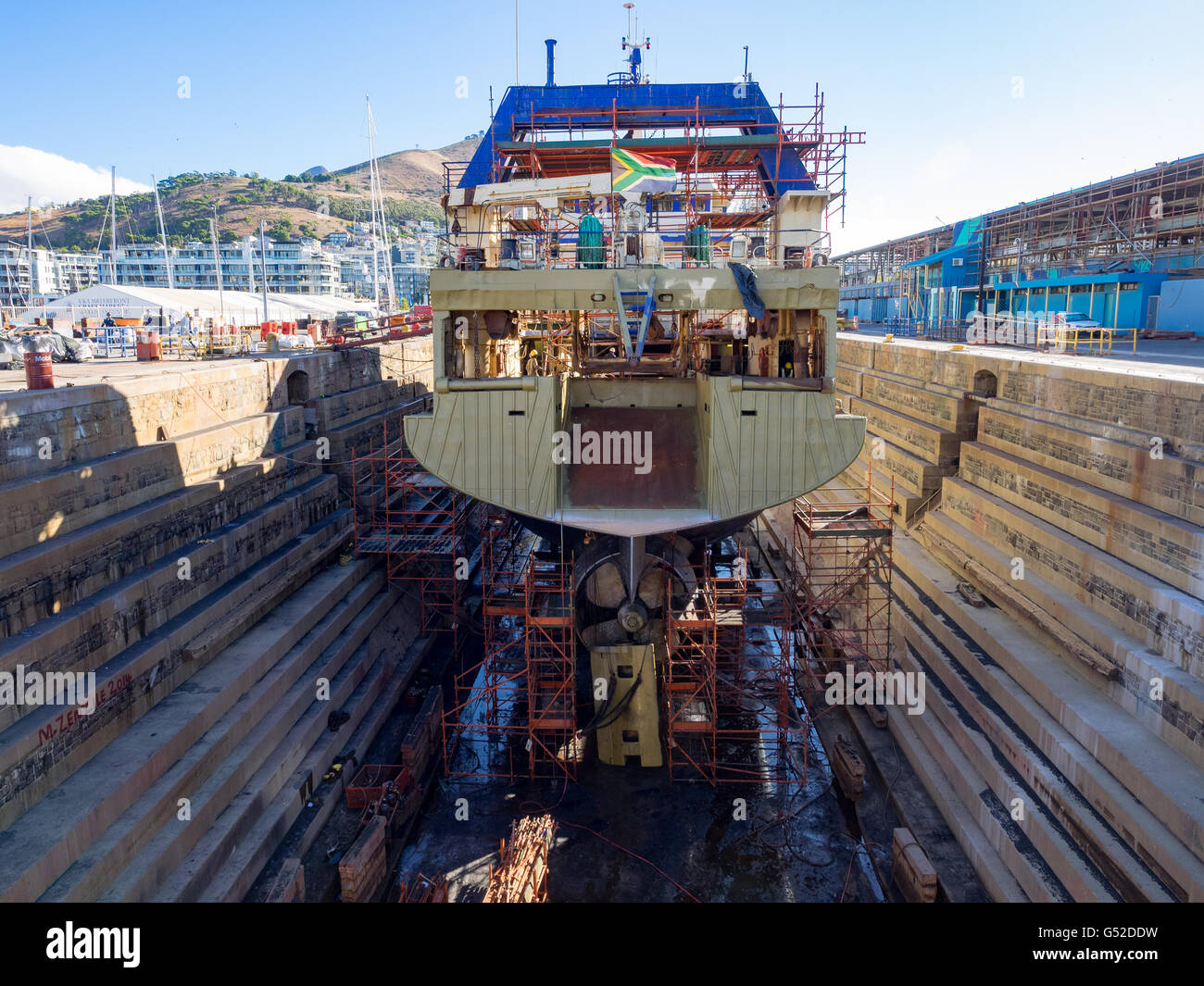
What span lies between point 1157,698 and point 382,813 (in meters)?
9.38

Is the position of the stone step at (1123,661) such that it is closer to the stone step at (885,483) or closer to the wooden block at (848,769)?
the wooden block at (848,769)

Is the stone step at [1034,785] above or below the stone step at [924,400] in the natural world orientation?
below

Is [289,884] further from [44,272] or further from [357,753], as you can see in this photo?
[44,272]

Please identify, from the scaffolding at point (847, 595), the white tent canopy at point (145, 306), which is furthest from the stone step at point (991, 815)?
the white tent canopy at point (145, 306)

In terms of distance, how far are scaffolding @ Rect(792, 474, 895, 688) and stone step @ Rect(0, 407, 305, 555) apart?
1007cm

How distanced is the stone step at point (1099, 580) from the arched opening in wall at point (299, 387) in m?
14.3

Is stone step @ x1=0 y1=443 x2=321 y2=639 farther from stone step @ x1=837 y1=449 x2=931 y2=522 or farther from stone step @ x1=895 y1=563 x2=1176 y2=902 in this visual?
stone step @ x1=895 y1=563 x2=1176 y2=902

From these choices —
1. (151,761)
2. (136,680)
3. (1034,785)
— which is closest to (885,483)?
(1034,785)

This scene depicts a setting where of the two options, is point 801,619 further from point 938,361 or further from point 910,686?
point 938,361

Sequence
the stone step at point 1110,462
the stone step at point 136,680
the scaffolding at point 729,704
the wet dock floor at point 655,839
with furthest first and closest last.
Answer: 1. the scaffolding at point 729,704
2. the wet dock floor at point 655,839
3. the stone step at point 1110,462
4. the stone step at point 136,680

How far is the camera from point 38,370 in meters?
11.4

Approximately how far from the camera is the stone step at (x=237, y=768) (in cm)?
776

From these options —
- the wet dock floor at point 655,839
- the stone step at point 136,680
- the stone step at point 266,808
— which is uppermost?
the stone step at point 136,680

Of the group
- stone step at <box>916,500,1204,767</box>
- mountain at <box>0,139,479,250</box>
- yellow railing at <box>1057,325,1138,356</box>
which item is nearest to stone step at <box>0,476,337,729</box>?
stone step at <box>916,500,1204,767</box>
